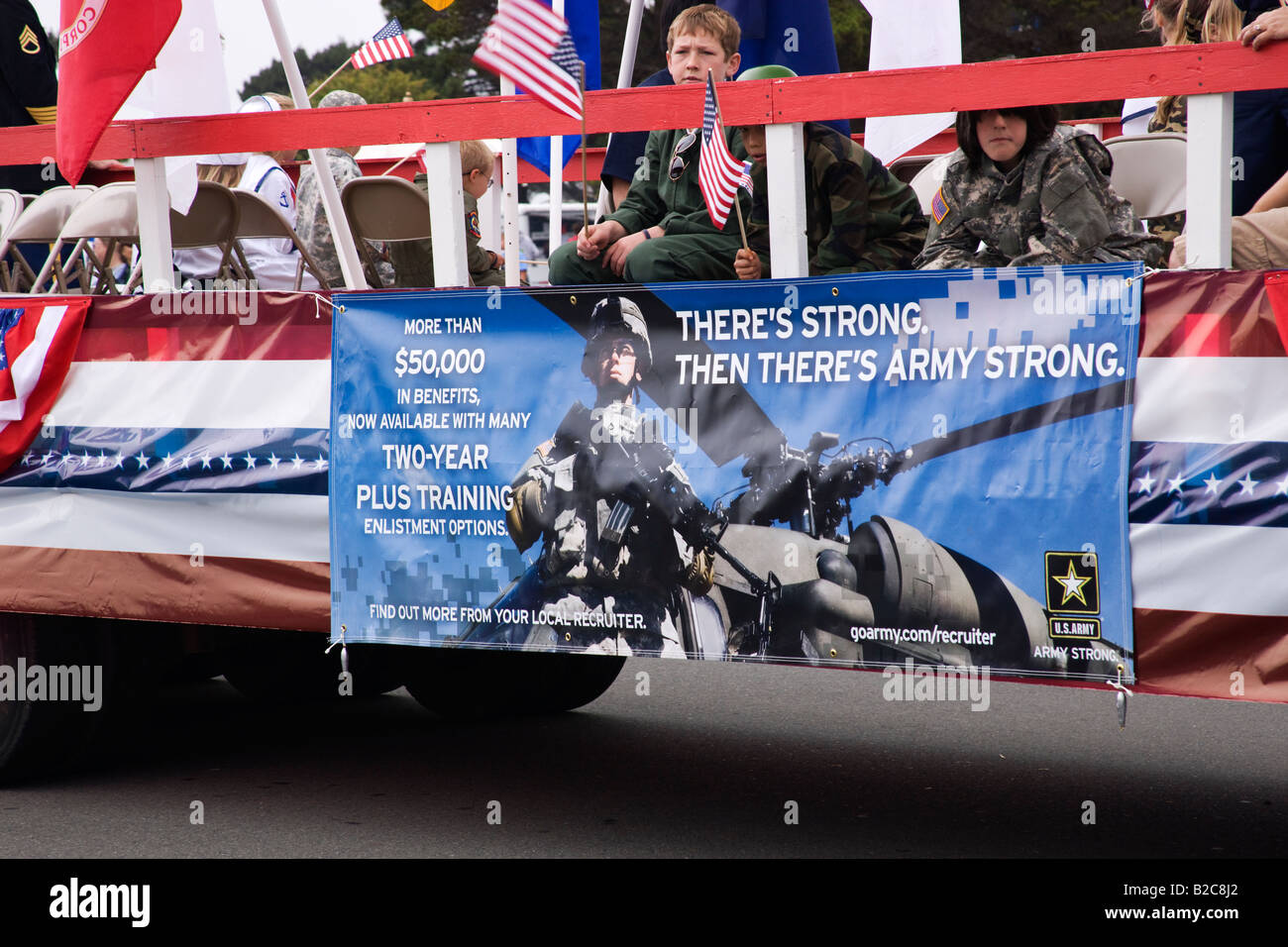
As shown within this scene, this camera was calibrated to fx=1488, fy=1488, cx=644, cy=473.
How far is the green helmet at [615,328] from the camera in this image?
395 centimetres

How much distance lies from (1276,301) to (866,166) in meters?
1.46

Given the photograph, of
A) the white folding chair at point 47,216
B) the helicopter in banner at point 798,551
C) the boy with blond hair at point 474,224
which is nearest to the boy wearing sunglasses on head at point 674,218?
the helicopter in banner at point 798,551

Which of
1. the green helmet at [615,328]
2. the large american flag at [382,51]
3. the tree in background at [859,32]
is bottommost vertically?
the green helmet at [615,328]

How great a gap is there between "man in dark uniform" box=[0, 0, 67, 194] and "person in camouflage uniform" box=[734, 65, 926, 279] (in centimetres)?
446

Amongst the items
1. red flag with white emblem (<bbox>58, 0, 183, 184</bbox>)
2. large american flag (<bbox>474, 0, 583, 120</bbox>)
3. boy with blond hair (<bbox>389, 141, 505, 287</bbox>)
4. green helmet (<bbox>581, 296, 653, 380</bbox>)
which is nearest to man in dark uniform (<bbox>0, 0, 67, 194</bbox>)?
boy with blond hair (<bbox>389, 141, 505, 287</bbox>)

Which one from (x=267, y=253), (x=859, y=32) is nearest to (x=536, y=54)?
(x=267, y=253)

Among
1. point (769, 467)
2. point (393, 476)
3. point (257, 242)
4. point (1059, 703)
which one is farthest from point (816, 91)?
point (257, 242)

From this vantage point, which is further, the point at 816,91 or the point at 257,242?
the point at 257,242

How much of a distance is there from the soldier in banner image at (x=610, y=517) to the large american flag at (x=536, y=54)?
60cm

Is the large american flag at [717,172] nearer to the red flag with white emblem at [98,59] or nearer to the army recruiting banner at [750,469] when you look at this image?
the army recruiting banner at [750,469]

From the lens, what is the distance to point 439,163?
4430mm

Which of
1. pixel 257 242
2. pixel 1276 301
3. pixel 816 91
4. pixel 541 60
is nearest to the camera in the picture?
pixel 1276 301
